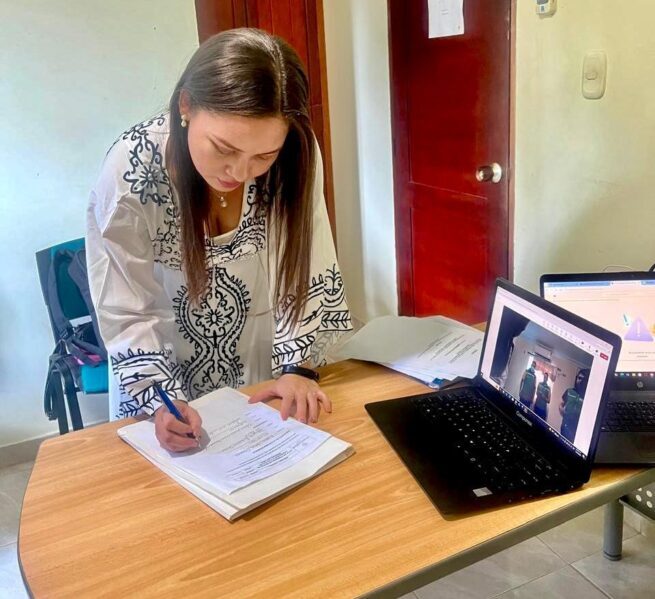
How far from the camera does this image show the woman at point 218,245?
3.63 ft

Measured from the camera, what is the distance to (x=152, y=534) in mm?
925

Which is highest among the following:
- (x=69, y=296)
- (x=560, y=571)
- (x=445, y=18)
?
(x=445, y=18)

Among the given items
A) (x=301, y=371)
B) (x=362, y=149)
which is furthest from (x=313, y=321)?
(x=362, y=149)

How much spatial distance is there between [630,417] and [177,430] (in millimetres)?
720

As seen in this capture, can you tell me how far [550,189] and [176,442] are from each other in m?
1.40

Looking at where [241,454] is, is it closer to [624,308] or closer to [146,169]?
[146,169]

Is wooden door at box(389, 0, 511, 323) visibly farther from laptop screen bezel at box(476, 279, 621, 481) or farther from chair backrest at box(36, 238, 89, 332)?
chair backrest at box(36, 238, 89, 332)

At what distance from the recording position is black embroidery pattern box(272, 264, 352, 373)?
53.8 inches

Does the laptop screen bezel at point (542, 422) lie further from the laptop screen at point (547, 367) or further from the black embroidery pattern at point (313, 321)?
the black embroidery pattern at point (313, 321)

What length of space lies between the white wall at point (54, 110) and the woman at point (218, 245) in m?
1.21

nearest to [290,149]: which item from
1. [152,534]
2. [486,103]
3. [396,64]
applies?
[152,534]

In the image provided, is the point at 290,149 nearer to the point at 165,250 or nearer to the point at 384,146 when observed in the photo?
the point at 165,250

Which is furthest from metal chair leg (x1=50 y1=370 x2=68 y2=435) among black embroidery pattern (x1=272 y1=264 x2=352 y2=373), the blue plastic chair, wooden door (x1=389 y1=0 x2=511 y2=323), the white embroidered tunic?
wooden door (x1=389 y1=0 x2=511 y2=323)

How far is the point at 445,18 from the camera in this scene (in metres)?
2.49
